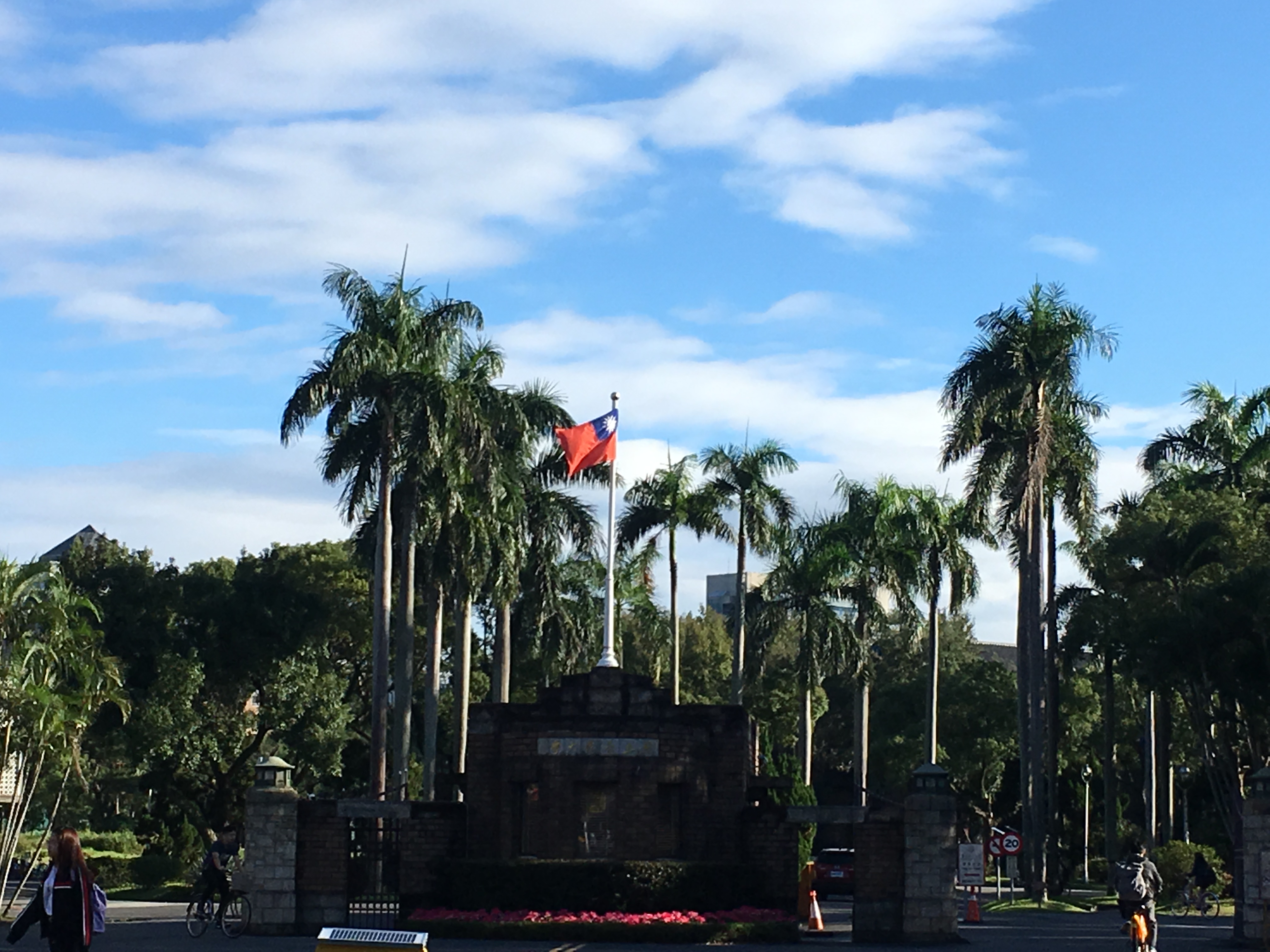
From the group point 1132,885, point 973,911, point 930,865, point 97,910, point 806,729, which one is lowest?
point 973,911

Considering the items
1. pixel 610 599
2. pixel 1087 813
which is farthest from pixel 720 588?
pixel 610 599

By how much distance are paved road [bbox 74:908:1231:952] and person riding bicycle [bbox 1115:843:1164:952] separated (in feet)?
11.6

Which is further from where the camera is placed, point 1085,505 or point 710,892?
point 1085,505

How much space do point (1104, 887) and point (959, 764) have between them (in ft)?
32.1

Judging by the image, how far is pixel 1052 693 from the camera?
49.0m

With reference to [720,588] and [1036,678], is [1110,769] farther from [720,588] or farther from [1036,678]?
[720,588]

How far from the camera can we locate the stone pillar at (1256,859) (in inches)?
1016

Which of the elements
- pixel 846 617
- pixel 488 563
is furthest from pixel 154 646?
pixel 846 617

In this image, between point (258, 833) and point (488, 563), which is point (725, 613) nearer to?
point (488, 563)

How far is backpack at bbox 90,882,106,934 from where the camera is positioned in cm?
1416

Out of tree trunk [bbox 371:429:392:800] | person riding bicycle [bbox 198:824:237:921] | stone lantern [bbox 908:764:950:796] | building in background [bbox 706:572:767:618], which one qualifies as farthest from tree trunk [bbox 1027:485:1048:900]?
building in background [bbox 706:572:767:618]

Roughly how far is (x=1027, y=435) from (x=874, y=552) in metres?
12.9

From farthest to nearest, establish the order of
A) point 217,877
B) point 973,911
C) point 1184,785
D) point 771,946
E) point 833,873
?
1. point 1184,785
2. point 833,873
3. point 973,911
4. point 217,877
5. point 771,946

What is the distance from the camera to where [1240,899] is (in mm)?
27609
